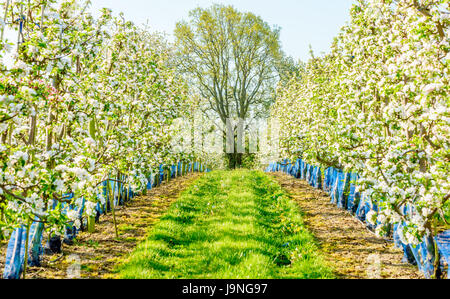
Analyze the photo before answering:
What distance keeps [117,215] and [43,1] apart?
7356 millimetres

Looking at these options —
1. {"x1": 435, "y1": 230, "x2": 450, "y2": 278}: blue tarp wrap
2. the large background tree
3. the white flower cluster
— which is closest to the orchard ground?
{"x1": 435, "y1": 230, "x2": 450, "y2": 278}: blue tarp wrap

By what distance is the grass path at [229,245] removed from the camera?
7289 mm

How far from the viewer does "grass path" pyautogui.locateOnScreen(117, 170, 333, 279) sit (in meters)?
7.29

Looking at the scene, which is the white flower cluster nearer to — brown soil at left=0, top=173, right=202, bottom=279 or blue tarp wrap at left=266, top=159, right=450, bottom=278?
blue tarp wrap at left=266, top=159, right=450, bottom=278

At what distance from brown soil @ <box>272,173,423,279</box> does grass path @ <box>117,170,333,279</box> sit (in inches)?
17.5

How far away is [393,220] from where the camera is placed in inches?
247

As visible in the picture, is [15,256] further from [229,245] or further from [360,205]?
[360,205]

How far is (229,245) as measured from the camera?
8.68 meters

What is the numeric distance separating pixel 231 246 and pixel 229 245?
86mm

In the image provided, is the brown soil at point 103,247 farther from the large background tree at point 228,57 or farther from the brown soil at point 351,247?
the large background tree at point 228,57

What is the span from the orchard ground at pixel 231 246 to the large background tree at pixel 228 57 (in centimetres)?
2538

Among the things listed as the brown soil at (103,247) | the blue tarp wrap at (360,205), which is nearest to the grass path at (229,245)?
the brown soil at (103,247)

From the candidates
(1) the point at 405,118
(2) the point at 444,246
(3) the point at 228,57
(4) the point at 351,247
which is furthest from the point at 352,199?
(3) the point at 228,57

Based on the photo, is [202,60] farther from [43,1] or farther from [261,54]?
[43,1]
